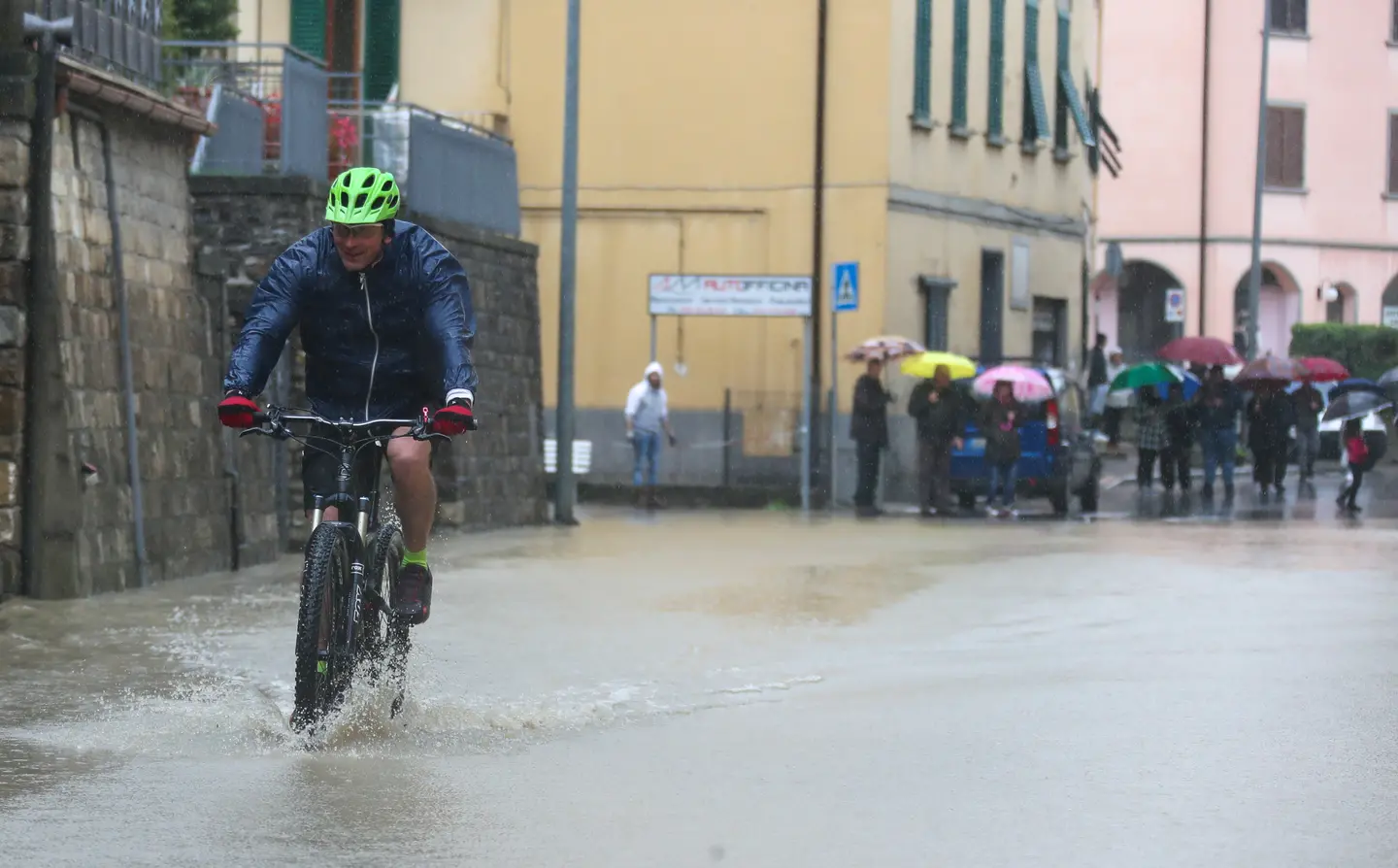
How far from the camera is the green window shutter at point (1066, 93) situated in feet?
127

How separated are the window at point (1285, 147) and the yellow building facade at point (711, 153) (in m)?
19.8

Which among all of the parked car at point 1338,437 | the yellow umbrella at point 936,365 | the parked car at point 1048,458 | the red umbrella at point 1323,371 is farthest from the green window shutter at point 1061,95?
the parked car at point 1048,458

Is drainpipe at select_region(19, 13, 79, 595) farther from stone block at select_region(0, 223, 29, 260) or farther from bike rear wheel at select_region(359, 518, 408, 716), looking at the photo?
bike rear wheel at select_region(359, 518, 408, 716)

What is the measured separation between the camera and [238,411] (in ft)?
26.2

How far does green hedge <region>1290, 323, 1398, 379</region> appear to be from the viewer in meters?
47.8

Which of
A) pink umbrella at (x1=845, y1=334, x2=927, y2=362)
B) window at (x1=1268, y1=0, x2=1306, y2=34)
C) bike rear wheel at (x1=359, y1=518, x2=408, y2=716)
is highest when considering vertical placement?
window at (x1=1268, y1=0, x2=1306, y2=34)

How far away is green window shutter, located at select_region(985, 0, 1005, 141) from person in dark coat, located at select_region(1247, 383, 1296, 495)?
652 cm

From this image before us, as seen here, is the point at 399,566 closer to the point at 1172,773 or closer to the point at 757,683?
the point at 757,683

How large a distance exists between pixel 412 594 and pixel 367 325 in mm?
944

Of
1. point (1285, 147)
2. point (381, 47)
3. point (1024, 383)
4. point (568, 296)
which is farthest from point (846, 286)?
point (1285, 147)

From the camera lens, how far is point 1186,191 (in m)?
53.4

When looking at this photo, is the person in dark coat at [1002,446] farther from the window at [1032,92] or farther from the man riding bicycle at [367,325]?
the man riding bicycle at [367,325]

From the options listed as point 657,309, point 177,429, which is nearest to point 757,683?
point 177,429

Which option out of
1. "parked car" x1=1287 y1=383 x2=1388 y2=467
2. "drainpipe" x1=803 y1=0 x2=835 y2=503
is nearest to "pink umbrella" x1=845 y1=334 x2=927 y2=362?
"drainpipe" x1=803 y1=0 x2=835 y2=503
